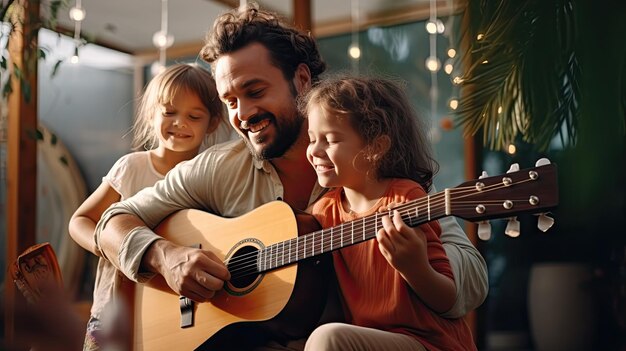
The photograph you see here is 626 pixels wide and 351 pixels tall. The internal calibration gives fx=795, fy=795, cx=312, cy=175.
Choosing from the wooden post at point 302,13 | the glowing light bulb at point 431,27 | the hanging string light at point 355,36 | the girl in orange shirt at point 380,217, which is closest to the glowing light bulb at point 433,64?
the glowing light bulb at point 431,27

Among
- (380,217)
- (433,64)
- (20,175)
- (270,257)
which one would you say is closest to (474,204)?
(380,217)

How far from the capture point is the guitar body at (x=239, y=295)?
1553mm

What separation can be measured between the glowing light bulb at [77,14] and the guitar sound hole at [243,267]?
254 cm

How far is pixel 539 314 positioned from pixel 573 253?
32 cm

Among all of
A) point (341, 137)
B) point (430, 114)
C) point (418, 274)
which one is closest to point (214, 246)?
point (341, 137)

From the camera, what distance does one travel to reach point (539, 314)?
3.61m

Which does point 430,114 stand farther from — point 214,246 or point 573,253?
point 214,246

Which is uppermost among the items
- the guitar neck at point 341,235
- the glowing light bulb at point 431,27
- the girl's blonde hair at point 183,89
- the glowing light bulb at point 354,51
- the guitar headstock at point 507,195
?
the glowing light bulb at point 431,27

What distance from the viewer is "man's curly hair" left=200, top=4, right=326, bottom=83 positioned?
190cm

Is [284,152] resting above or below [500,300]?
above

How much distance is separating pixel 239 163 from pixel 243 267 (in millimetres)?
323

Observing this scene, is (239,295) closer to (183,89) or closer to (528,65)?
(183,89)

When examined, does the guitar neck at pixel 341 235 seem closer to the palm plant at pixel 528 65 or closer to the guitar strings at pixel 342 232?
the guitar strings at pixel 342 232

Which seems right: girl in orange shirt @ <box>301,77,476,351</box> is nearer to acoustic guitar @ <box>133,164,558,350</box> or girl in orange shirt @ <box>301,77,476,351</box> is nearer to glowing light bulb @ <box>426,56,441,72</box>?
acoustic guitar @ <box>133,164,558,350</box>
